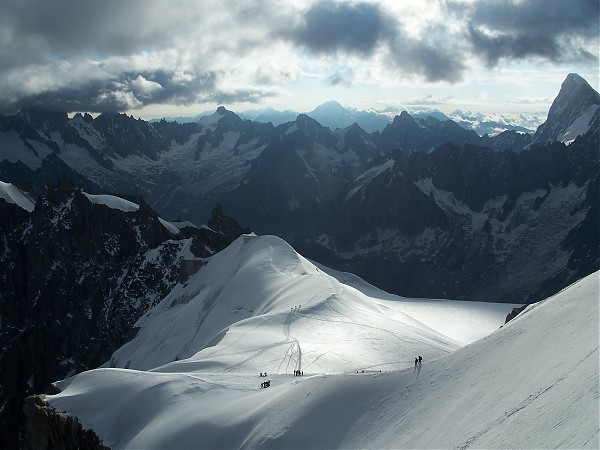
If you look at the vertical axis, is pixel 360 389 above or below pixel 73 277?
above

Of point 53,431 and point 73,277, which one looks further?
point 73,277

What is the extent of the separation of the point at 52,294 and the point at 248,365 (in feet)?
468

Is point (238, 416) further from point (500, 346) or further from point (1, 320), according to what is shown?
point (1, 320)

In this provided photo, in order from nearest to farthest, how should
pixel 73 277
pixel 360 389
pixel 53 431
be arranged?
1. pixel 360 389
2. pixel 53 431
3. pixel 73 277

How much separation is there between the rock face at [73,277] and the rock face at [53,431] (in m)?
85.2

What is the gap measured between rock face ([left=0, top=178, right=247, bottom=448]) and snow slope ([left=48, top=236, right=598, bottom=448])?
79296mm

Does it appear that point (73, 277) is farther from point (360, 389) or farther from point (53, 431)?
point (360, 389)

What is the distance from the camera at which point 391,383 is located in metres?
32.6

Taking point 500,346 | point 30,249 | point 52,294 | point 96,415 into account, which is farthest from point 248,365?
point 30,249

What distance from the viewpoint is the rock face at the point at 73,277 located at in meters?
146

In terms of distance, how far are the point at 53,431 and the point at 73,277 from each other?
5518 inches

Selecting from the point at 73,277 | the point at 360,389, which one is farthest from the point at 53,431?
the point at 73,277

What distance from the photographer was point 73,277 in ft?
566

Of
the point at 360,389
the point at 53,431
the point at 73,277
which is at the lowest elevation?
the point at 73,277
